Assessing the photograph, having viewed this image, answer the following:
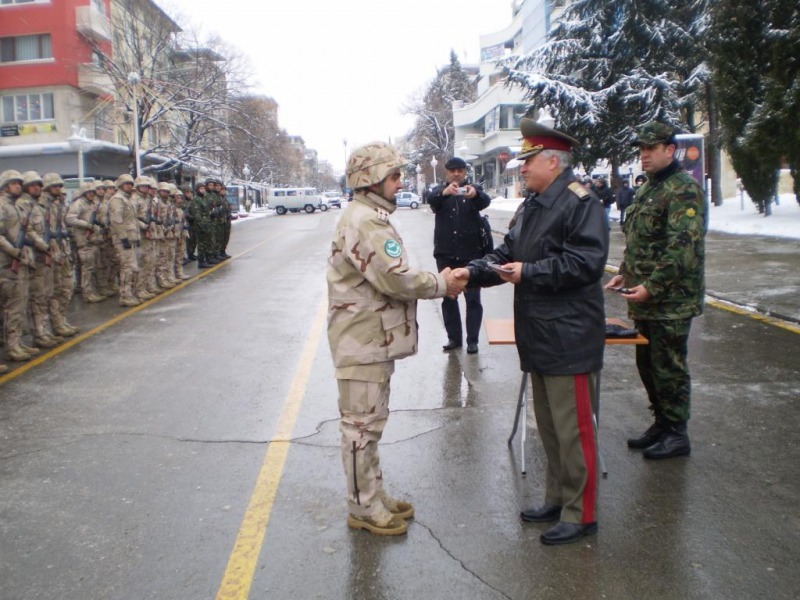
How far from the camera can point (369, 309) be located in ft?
12.1

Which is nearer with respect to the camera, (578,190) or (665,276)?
(578,190)

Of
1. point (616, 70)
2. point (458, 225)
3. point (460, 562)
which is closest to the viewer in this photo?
point (460, 562)

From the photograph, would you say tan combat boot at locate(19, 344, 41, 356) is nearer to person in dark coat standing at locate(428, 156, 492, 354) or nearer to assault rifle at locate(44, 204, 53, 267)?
assault rifle at locate(44, 204, 53, 267)

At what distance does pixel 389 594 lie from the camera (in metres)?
3.22

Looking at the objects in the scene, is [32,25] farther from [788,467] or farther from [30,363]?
[788,467]

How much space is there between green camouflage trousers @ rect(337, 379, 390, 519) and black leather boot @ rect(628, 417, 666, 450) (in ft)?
6.57

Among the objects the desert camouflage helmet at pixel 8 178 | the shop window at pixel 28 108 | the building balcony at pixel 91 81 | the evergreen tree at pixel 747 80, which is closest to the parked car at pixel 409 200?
the building balcony at pixel 91 81

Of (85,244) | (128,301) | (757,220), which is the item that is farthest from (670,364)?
(757,220)

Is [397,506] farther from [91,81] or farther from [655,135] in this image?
[91,81]

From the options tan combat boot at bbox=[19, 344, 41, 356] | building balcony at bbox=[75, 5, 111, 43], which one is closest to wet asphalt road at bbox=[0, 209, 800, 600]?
tan combat boot at bbox=[19, 344, 41, 356]

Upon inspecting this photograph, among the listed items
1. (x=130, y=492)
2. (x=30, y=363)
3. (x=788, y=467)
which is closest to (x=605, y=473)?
(x=788, y=467)

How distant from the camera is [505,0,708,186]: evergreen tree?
1031 inches

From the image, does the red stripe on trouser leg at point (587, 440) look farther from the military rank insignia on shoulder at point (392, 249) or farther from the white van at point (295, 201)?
the white van at point (295, 201)

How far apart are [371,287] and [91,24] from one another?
41.5 meters
